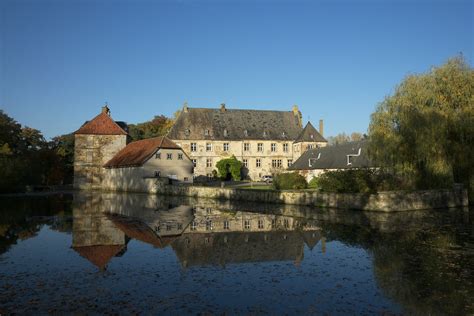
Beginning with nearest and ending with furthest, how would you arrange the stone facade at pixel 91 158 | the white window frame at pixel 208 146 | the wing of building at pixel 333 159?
1. the wing of building at pixel 333 159
2. the stone facade at pixel 91 158
3. the white window frame at pixel 208 146

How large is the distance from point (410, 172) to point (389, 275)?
52.0 ft

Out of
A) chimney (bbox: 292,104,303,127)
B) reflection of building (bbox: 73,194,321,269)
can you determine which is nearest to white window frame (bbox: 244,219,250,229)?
reflection of building (bbox: 73,194,321,269)

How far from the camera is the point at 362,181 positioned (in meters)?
22.2

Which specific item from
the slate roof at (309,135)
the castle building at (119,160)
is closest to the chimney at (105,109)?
the castle building at (119,160)

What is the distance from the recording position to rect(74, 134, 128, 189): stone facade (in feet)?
153

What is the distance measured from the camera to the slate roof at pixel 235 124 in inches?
1966

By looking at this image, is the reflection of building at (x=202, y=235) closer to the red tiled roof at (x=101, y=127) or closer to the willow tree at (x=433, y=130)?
the willow tree at (x=433, y=130)

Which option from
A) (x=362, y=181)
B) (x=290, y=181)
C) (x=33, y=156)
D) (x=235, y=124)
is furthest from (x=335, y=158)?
(x=33, y=156)

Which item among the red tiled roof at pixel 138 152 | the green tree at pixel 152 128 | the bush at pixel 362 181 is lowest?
the bush at pixel 362 181

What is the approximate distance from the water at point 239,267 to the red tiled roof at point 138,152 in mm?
Result: 21660

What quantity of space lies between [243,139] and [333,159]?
15840 millimetres

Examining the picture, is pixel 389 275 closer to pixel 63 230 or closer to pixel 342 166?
pixel 63 230

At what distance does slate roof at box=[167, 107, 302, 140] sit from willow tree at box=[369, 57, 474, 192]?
28.2 metres

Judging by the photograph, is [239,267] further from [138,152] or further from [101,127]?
[101,127]
